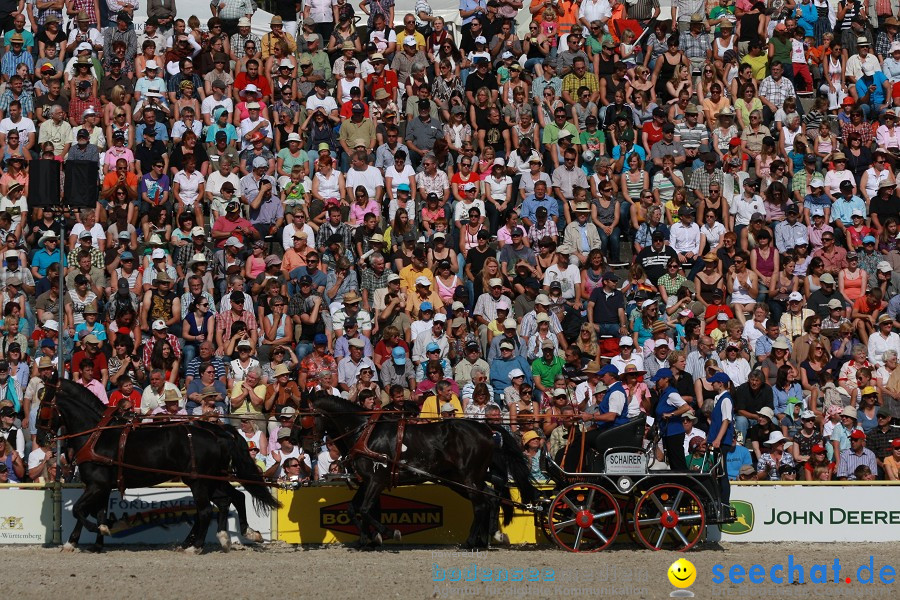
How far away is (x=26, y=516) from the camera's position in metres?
18.3

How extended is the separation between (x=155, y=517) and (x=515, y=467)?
4.29m

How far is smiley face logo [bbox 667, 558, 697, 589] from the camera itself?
50.0 ft

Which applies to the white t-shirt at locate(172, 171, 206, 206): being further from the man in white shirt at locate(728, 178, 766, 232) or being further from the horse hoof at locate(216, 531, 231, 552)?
the man in white shirt at locate(728, 178, 766, 232)

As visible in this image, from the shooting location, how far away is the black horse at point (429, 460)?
17.7 meters

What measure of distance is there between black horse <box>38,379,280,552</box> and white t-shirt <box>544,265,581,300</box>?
6815 mm

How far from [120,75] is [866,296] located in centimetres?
1276

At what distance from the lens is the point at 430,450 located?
17891 millimetres

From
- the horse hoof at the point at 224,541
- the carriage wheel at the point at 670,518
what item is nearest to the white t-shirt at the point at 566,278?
the carriage wheel at the point at 670,518

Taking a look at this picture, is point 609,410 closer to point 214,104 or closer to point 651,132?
point 651,132

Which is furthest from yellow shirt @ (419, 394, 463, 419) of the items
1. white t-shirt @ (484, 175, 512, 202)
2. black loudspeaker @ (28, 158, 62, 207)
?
white t-shirt @ (484, 175, 512, 202)

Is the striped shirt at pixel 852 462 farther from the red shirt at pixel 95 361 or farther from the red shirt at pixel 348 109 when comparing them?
the red shirt at pixel 348 109

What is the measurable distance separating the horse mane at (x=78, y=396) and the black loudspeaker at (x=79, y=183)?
8.32 feet

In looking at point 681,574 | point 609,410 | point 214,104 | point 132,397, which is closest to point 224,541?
point 132,397

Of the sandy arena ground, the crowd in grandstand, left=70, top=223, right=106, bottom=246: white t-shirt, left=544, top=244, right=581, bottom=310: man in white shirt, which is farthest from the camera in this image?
left=70, top=223, right=106, bottom=246: white t-shirt
